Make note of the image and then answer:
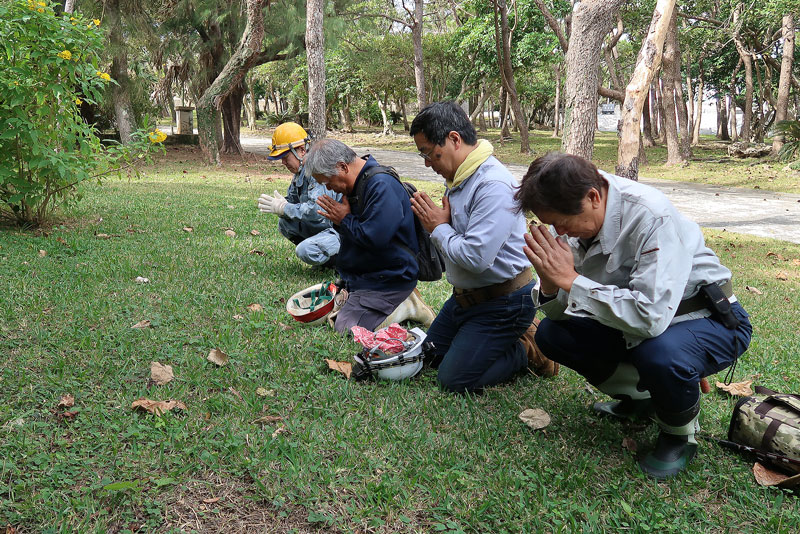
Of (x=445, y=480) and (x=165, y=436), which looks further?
(x=165, y=436)

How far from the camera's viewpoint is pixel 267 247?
650 cm

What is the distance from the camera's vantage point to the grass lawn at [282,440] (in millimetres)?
2303

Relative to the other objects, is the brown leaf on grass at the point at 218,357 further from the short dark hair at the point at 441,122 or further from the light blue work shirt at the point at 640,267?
the light blue work shirt at the point at 640,267

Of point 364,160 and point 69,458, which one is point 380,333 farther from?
point 69,458

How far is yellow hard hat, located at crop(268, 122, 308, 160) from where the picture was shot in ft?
17.5

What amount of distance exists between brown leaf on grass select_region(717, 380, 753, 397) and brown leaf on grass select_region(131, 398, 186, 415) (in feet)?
9.05

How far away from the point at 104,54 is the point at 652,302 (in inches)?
616

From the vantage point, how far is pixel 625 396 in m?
2.97

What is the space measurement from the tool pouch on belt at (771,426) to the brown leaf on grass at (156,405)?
245 centimetres

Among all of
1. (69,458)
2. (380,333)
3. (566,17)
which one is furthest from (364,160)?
(566,17)

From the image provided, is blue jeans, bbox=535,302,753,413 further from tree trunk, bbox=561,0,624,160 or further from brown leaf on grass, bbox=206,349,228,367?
tree trunk, bbox=561,0,624,160

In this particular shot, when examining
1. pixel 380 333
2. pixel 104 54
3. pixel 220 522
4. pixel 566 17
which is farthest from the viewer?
pixel 566 17

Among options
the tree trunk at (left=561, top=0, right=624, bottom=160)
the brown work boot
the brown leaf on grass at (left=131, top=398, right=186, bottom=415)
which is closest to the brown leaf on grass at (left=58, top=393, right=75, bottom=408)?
the brown leaf on grass at (left=131, top=398, right=186, bottom=415)

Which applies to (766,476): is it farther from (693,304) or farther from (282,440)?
(282,440)
